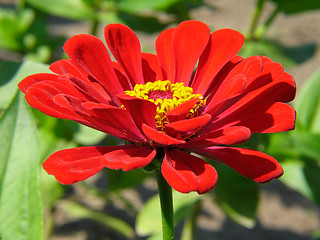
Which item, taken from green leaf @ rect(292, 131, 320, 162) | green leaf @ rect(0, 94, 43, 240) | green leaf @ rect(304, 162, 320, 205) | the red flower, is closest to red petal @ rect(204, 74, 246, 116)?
the red flower

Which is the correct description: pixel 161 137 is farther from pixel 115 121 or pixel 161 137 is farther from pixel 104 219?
pixel 104 219

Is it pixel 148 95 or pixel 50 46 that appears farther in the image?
pixel 50 46

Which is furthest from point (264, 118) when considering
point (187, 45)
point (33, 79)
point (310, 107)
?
point (310, 107)

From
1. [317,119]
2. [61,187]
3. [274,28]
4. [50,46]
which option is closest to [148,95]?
[61,187]

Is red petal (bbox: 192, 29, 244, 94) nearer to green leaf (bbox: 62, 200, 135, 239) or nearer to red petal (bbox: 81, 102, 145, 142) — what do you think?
red petal (bbox: 81, 102, 145, 142)

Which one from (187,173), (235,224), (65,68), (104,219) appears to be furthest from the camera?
(235,224)

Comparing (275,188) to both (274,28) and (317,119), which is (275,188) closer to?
(317,119)
